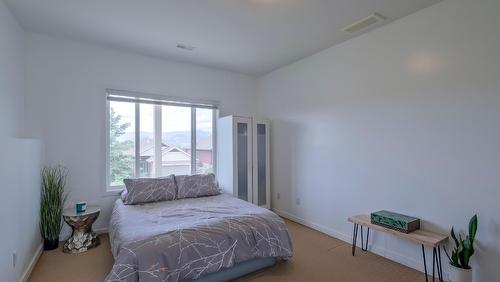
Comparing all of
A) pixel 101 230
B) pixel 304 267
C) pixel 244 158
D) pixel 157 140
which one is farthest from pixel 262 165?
pixel 101 230

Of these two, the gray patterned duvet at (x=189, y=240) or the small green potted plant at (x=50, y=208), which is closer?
the gray patterned duvet at (x=189, y=240)

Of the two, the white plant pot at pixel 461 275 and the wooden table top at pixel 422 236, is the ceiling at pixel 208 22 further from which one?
the white plant pot at pixel 461 275

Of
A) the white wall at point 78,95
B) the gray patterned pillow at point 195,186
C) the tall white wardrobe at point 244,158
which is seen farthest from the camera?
the tall white wardrobe at point 244,158

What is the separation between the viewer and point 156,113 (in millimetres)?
4180

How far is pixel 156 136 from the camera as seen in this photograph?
4180 mm

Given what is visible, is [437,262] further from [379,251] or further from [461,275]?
[379,251]

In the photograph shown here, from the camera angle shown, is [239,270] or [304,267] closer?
[239,270]

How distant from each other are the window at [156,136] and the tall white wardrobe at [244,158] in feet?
1.03

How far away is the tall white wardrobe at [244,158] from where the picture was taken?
4332 millimetres

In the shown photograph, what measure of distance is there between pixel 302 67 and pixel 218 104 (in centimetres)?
166

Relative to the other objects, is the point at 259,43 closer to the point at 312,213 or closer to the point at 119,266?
the point at 312,213

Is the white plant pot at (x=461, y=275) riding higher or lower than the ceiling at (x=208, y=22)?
lower

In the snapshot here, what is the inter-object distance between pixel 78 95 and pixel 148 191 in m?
1.67

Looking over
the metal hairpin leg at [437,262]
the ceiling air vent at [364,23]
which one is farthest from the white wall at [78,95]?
the metal hairpin leg at [437,262]
